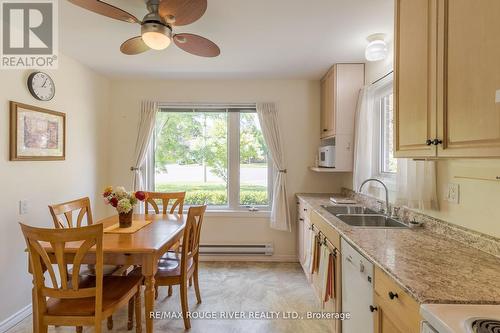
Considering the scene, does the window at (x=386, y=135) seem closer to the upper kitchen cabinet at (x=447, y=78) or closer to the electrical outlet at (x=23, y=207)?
the upper kitchen cabinet at (x=447, y=78)

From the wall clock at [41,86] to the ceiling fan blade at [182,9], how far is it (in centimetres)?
154

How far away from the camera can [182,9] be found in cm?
162

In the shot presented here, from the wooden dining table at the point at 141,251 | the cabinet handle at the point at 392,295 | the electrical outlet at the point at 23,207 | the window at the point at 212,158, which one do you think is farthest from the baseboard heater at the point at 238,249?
the cabinet handle at the point at 392,295

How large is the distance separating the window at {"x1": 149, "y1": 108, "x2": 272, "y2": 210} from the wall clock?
1314mm

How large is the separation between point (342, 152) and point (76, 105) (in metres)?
3.02

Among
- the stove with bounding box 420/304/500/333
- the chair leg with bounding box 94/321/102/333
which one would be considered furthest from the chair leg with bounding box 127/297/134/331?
the stove with bounding box 420/304/500/333

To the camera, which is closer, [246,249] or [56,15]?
[56,15]

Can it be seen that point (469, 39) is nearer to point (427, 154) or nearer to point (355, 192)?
point (427, 154)

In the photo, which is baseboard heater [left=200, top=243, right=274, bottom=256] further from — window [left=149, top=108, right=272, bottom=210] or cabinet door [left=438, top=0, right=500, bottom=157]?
cabinet door [left=438, top=0, right=500, bottom=157]

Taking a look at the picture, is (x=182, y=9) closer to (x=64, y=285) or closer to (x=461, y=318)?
(x=64, y=285)

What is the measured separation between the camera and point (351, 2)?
188 centimetres

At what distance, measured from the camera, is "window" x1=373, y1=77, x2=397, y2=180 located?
2.63 meters

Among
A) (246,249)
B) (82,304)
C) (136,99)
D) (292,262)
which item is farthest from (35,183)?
(292,262)

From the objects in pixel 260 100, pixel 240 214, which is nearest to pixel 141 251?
pixel 240 214
